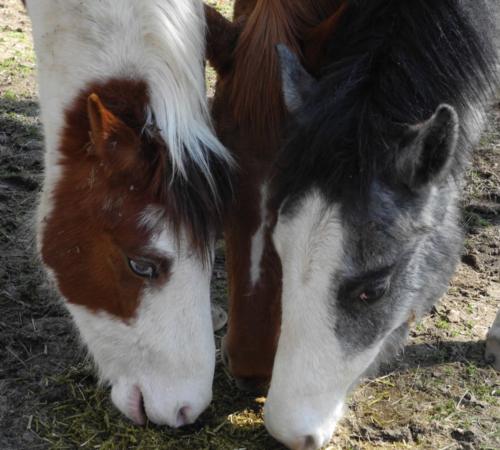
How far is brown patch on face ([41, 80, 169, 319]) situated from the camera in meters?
3.08

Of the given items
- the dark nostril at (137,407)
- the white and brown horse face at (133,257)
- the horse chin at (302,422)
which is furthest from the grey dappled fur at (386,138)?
the dark nostril at (137,407)

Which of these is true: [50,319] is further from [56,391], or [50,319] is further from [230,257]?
[230,257]

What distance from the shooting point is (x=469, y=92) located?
10.5ft

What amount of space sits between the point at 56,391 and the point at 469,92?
7.97 feet

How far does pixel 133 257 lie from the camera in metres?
3.10

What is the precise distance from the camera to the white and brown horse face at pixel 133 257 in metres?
3.09

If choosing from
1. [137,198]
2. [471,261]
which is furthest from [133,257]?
[471,261]

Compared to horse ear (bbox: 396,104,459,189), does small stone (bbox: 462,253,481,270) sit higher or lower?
lower

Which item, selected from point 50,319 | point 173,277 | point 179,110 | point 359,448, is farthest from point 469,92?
point 50,319

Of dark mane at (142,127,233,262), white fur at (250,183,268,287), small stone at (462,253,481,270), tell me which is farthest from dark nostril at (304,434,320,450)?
small stone at (462,253,481,270)

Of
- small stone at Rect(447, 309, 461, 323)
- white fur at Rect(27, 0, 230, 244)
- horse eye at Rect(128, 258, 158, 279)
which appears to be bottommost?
small stone at Rect(447, 309, 461, 323)

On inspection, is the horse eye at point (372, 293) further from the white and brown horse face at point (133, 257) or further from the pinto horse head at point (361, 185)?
the white and brown horse face at point (133, 257)

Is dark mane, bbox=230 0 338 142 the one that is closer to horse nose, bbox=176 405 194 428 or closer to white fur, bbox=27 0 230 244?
white fur, bbox=27 0 230 244

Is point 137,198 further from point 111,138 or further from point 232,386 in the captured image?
point 232,386
